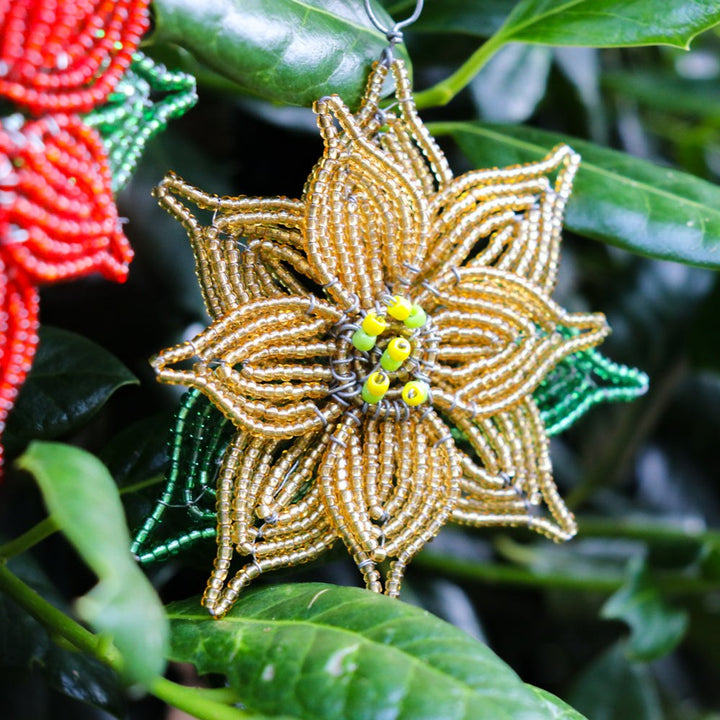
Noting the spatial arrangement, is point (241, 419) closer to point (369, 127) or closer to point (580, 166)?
point (369, 127)

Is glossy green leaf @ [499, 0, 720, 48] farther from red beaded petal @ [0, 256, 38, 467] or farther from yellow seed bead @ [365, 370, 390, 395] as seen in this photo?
red beaded petal @ [0, 256, 38, 467]

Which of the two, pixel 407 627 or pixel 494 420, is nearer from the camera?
pixel 407 627

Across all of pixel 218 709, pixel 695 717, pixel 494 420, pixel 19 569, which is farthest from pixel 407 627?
pixel 695 717

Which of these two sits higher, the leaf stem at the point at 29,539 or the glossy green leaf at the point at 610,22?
the glossy green leaf at the point at 610,22

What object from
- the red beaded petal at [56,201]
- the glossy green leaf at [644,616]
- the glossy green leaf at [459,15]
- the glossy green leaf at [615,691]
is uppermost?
the glossy green leaf at [459,15]

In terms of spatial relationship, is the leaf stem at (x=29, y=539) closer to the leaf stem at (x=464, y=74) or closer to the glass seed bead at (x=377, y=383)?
the glass seed bead at (x=377, y=383)

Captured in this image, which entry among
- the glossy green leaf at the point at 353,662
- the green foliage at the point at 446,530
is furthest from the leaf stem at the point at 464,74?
the glossy green leaf at the point at 353,662
